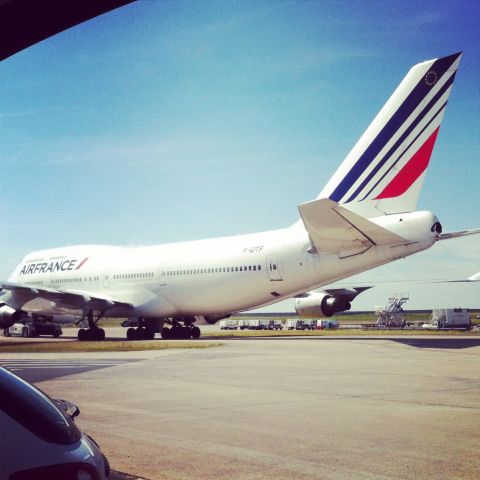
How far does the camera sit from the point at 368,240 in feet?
80.8

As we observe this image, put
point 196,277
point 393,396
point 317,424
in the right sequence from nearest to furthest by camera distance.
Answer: point 317,424
point 393,396
point 196,277

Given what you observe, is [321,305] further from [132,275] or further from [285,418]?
[285,418]

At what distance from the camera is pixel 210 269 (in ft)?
107

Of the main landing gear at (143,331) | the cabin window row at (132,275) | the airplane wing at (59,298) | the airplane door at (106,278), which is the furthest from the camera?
the airplane door at (106,278)

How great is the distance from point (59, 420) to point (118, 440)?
13.4ft

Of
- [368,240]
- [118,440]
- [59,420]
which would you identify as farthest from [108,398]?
[368,240]

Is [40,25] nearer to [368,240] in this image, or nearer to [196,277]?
[368,240]

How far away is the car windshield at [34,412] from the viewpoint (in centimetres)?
350

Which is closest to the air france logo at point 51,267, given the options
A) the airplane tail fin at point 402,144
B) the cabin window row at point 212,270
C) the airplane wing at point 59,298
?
the airplane wing at point 59,298

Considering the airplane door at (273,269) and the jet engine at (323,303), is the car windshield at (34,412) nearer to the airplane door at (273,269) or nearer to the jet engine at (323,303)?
the airplane door at (273,269)

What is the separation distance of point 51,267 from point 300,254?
2143cm

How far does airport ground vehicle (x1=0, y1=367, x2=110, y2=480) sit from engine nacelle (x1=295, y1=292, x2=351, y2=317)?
2953 cm

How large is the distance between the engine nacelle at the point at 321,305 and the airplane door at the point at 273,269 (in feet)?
14.0

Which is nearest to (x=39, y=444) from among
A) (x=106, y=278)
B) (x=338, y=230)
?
(x=338, y=230)
